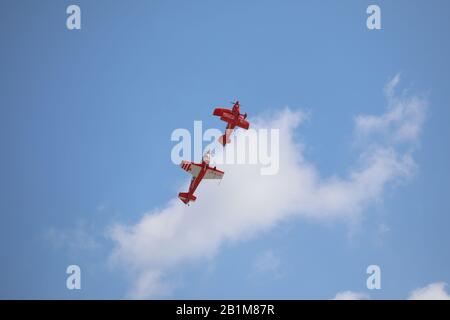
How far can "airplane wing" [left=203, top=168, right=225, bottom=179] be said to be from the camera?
315 ft

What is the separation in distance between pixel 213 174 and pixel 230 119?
33.2 ft

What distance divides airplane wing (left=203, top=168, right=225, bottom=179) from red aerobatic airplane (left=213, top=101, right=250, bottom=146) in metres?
5.11

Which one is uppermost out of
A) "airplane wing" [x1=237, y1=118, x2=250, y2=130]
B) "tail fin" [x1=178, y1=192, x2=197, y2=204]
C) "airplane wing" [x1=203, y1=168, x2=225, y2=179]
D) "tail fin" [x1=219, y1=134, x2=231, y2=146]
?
"airplane wing" [x1=237, y1=118, x2=250, y2=130]

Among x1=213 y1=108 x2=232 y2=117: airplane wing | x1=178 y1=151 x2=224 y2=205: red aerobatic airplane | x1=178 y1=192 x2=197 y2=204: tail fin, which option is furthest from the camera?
x1=178 y1=192 x2=197 y2=204: tail fin

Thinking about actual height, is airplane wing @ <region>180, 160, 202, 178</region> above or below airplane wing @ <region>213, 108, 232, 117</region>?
below

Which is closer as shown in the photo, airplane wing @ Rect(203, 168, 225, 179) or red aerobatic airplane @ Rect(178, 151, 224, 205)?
red aerobatic airplane @ Rect(178, 151, 224, 205)

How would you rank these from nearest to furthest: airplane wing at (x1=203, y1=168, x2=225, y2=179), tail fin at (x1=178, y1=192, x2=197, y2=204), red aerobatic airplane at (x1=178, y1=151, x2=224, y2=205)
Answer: red aerobatic airplane at (x1=178, y1=151, x2=224, y2=205) < airplane wing at (x1=203, y1=168, x2=225, y2=179) < tail fin at (x1=178, y1=192, x2=197, y2=204)

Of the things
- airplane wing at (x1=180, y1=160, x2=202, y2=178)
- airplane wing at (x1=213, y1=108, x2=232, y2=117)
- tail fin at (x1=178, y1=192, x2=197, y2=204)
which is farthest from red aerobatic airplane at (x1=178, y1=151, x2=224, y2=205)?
airplane wing at (x1=213, y1=108, x2=232, y2=117)

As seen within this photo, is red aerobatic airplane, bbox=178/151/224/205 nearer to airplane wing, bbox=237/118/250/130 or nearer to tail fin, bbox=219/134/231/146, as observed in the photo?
tail fin, bbox=219/134/231/146

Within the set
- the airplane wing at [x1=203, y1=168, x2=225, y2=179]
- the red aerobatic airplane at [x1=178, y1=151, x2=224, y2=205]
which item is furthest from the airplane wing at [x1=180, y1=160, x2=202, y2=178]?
the airplane wing at [x1=203, y1=168, x2=225, y2=179]
